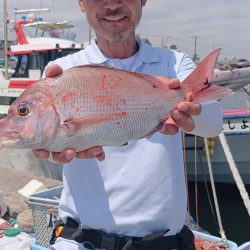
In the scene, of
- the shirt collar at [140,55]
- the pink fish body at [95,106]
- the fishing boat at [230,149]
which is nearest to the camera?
the pink fish body at [95,106]

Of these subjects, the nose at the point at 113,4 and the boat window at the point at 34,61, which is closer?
the nose at the point at 113,4

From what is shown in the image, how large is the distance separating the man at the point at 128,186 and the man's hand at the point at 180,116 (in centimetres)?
8

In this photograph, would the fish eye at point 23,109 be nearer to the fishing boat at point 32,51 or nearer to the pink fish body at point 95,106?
the pink fish body at point 95,106

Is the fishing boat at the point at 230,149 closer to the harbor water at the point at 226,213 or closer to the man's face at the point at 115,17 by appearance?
the harbor water at the point at 226,213

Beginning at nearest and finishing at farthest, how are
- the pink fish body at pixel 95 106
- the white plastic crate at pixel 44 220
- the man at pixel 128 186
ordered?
the pink fish body at pixel 95 106
the man at pixel 128 186
the white plastic crate at pixel 44 220

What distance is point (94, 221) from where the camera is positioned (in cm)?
203

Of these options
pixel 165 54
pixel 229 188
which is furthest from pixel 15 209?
pixel 229 188

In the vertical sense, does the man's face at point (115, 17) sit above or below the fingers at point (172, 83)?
above

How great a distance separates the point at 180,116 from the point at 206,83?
17cm

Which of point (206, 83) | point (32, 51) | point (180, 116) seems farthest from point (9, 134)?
point (32, 51)

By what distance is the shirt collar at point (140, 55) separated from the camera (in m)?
2.13

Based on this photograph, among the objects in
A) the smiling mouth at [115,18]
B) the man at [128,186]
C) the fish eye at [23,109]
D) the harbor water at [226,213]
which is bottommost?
the harbor water at [226,213]

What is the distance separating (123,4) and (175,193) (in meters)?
0.87

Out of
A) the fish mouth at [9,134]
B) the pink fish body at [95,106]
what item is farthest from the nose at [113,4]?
the fish mouth at [9,134]
